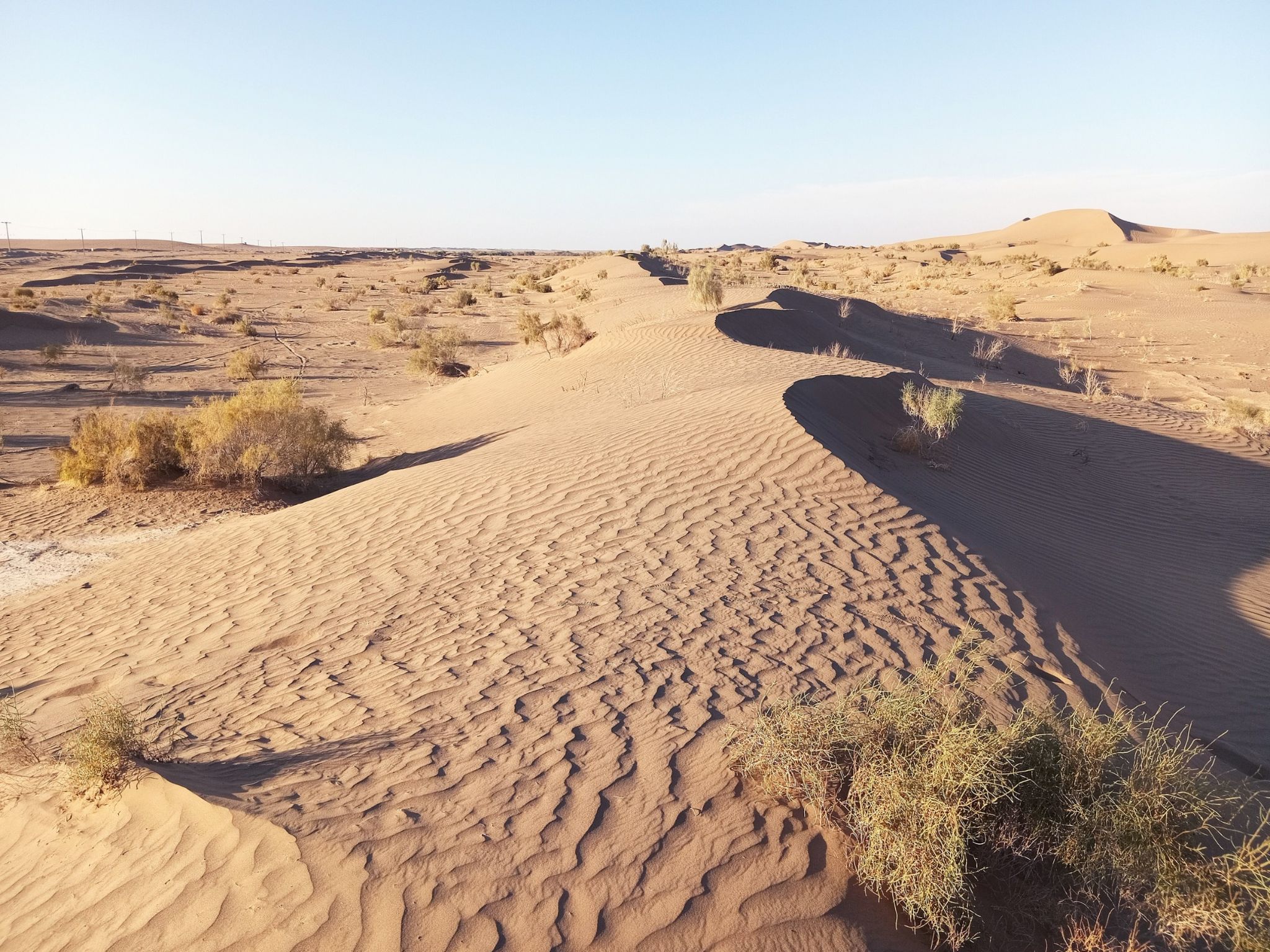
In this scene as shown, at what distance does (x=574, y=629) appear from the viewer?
197 inches

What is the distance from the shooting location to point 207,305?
31500 mm

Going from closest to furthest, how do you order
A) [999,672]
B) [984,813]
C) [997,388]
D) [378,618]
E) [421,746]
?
[984,813], [421,746], [999,672], [378,618], [997,388]

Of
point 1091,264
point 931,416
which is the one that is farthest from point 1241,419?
point 1091,264

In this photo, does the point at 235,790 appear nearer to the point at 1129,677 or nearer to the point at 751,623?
the point at 751,623

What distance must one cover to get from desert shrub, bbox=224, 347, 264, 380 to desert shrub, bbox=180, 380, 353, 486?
712 centimetres

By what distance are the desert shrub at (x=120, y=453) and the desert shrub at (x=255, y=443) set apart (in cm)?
29

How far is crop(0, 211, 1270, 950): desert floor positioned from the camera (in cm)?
297

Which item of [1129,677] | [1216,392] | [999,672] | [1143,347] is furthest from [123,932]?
[1143,347]

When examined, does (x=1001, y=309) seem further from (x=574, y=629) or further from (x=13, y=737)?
(x=13, y=737)

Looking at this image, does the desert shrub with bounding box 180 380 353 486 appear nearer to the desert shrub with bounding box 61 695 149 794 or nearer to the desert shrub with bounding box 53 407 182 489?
the desert shrub with bounding box 53 407 182 489

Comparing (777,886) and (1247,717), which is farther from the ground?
(777,886)

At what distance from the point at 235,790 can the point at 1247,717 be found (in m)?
5.85

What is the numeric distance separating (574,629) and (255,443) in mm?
7955

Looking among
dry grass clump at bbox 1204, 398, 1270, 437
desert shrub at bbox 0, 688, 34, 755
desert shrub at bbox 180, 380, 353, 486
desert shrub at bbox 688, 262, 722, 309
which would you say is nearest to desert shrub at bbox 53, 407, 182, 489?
desert shrub at bbox 180, 380, 353, 486
